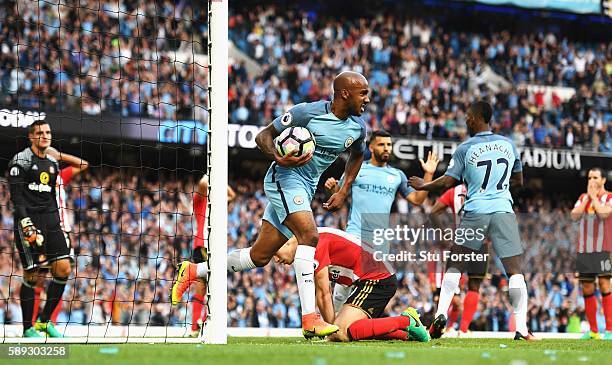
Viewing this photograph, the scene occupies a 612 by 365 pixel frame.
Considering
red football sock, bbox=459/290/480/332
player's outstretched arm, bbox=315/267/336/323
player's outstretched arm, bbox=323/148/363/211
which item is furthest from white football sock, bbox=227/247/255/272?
red football sock, bbox=459/290/480/332

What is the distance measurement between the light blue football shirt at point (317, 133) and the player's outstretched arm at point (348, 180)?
188 mm

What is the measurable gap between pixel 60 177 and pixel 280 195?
3.26m

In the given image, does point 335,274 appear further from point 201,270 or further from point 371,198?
point 201,270

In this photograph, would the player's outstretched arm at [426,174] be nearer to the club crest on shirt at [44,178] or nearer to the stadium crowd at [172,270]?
the club crest on shirt at [44,178]

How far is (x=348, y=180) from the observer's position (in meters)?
7.54

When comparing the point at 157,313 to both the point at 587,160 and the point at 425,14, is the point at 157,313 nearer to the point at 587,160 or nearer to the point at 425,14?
the point at 587,160

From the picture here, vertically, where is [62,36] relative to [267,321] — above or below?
above

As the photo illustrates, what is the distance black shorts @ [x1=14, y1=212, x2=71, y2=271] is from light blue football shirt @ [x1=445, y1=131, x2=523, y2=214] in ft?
12.3

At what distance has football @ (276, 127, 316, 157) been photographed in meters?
6.78

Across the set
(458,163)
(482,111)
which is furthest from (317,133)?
(482,111)

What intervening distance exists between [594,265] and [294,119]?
564 cm

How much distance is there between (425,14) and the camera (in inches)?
1087

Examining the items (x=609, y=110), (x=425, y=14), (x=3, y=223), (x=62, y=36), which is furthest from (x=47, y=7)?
(x=609, y=110)

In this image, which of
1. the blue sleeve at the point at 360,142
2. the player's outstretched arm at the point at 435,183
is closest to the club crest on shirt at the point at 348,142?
the blue sleeve at the point at 360,142
